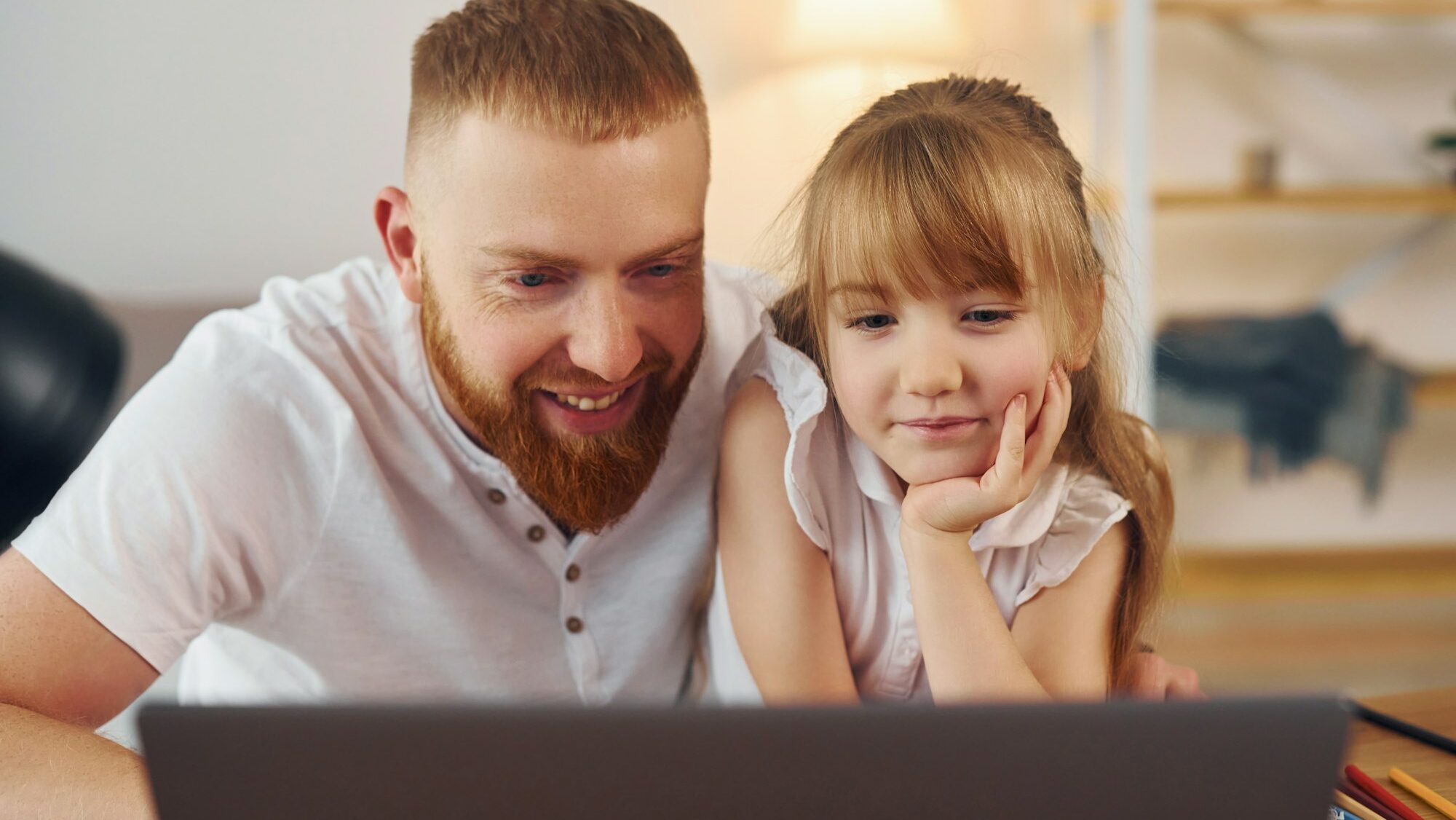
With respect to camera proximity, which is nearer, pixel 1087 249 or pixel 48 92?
pixel 1087 249

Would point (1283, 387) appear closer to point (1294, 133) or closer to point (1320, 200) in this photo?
point (1320, 200)

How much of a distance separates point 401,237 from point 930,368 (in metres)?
0.54

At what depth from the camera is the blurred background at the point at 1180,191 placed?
214cm

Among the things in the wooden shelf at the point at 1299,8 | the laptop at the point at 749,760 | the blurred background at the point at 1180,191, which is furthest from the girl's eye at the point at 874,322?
the wooden shelf at the point at 1299,8

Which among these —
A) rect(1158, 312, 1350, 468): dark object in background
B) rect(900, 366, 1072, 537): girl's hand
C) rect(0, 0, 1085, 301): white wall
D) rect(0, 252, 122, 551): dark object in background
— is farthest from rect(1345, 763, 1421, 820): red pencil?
rect(1158, 312, 1350, 468): dark object in background

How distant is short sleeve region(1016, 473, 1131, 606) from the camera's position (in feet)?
2.83

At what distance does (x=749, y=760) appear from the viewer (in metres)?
0.48

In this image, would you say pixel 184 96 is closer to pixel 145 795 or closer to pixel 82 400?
pixel 82 400

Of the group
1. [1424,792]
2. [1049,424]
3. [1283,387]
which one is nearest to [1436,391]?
[1283,387]

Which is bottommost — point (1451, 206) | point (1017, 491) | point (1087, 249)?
point (1451, 206)

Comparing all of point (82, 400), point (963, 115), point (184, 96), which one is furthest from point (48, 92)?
point (963, 115)

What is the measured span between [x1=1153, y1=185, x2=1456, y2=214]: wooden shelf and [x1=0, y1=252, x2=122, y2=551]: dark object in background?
2556 millimetres

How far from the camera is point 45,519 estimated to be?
0.96 meters

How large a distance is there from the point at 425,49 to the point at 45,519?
1.65ft
